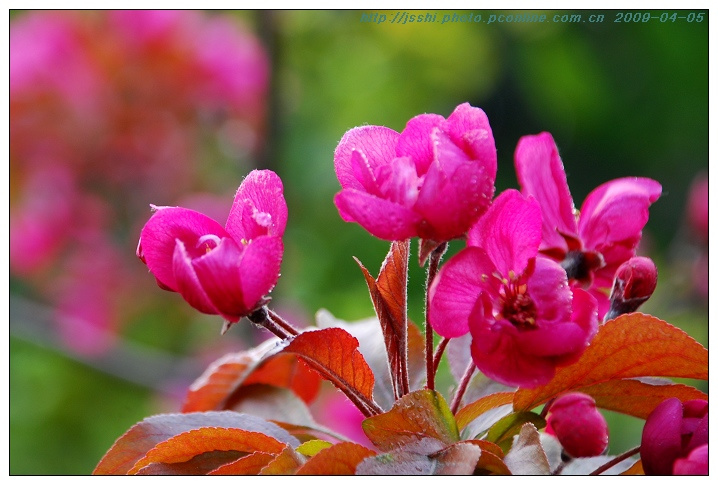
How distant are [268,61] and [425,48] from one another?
3.00ft

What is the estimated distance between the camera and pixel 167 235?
0.66 m

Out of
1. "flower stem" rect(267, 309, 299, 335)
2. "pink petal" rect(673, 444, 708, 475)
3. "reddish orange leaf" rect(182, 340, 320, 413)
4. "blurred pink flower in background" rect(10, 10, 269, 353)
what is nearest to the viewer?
"pink petal" rect(673, 444, 708, 475)

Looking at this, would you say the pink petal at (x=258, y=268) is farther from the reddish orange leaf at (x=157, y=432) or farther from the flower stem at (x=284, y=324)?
the reddish orange leaf at (x=157, y=432)

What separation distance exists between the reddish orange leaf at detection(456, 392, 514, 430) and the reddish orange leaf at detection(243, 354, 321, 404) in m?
0.25

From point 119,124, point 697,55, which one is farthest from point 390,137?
point 697,55

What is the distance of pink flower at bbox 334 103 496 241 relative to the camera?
23.5 inches

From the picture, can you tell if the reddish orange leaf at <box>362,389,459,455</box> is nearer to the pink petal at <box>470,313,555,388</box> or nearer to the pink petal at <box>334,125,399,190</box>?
the pink petal at <box>470,313,555,388</box>

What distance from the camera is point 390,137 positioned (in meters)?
0.66

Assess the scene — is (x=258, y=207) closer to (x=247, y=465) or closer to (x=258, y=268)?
(x=258, y=268)

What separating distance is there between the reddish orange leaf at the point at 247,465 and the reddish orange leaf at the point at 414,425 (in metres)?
0.08

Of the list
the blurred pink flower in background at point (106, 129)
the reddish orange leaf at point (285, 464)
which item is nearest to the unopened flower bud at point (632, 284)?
the reddish orange leaf at point (285, 464)

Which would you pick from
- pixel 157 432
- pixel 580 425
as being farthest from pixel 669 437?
pixel 157 432

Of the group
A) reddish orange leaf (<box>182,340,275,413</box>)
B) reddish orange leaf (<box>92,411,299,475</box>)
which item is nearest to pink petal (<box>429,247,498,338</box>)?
reddish orange leaf (<box>92,411,299,475</box>)
